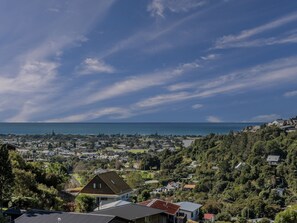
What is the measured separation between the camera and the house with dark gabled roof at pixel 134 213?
19219 millimetres

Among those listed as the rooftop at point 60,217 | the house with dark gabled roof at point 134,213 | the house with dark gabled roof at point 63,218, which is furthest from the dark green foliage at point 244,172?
the rooftop at point 60,217

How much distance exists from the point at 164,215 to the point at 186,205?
12888 mm

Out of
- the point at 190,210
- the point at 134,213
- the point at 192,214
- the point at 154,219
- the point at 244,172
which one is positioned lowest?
the point at 192,214

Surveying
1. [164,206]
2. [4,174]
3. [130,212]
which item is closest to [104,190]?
[164,206]

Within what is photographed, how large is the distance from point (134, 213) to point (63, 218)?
14.1 ft

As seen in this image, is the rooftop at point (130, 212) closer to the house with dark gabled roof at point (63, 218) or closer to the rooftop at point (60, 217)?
the house with dark gabled roof at point (63, 218)

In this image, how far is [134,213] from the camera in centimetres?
2020

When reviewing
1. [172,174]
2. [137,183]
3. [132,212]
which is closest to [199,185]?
[137,183]

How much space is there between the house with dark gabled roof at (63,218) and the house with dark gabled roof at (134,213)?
839 millimetres

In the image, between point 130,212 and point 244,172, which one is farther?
point 244,172

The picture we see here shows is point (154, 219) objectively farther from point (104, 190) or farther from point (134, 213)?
point (104, 190)

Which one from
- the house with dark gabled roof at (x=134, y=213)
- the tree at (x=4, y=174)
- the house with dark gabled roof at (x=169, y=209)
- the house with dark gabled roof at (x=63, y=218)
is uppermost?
the tree at (x=4, y=174)

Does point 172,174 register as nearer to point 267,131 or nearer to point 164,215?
point 267,131

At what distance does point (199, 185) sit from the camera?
61.0 meters
